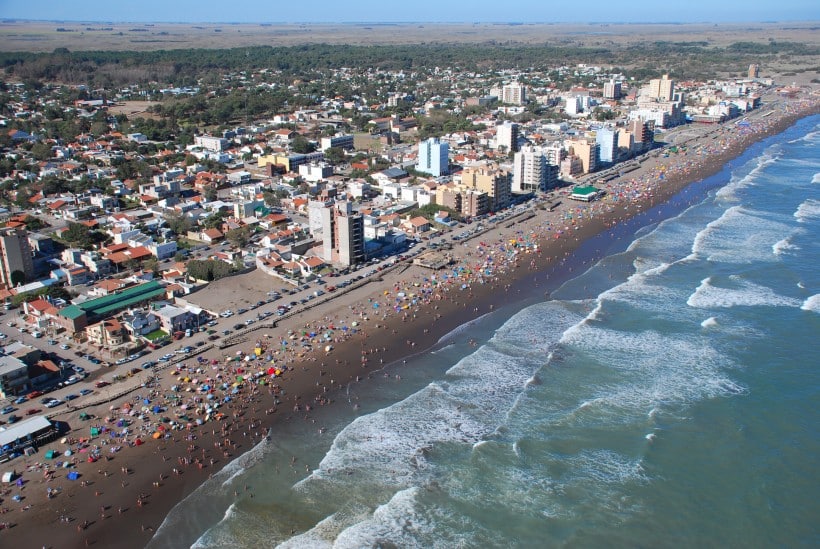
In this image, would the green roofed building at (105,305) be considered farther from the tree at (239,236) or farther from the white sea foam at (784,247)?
the white sea foam at (784,247)

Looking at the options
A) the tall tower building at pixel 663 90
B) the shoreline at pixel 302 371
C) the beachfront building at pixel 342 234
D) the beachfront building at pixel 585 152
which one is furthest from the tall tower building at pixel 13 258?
the tall tower building at pixel 663 90

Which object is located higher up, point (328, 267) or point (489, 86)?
point (489, 86)

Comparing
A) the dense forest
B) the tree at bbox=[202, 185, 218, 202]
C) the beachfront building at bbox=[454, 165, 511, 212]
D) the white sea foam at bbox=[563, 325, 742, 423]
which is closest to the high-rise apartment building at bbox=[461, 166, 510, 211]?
the beachfront building at bbox=[454, 165, 511, 212]

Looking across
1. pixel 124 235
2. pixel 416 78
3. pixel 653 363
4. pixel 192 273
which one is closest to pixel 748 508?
pixel 653 363

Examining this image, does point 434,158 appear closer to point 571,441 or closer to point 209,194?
point 209,194

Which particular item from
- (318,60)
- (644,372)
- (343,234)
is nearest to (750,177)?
(343,234)

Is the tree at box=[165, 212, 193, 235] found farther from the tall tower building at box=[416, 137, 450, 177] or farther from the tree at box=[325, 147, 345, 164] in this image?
the tall tower building at box=[416, 137, 450, 177]

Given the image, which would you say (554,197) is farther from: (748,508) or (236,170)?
(748,508)
